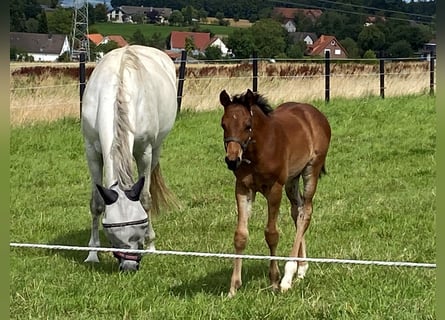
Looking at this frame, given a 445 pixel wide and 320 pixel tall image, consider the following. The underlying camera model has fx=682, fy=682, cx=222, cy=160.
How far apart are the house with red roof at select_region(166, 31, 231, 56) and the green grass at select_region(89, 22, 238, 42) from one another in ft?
7.93

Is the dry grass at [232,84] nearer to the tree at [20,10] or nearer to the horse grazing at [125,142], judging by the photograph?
the tree at [20,10]

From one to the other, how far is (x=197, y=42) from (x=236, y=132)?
28.3 m

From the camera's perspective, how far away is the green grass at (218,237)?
4121 millimetres

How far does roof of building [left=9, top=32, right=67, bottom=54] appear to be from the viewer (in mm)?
28172

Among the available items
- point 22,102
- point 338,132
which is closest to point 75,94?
point 22,102

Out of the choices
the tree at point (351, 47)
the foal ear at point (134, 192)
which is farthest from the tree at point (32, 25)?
the foal ear at point (134, 192)

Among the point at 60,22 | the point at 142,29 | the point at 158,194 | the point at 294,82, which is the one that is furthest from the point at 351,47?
the point at 158,194

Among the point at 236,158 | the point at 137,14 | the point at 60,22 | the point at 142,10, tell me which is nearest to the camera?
the point at 236,158

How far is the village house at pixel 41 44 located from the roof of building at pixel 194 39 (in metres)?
5.50

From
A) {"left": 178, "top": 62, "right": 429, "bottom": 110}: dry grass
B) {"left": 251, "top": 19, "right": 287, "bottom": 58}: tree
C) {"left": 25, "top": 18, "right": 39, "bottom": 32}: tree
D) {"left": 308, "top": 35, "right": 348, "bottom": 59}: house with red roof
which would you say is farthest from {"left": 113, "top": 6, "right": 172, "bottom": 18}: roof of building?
{"left": 178, "top": 62, "right": 429, "bottom": 110}: dry grass

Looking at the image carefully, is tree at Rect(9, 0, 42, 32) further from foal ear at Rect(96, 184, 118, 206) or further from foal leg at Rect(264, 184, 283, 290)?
foal leg at Rect(264, 184, 283, 290)

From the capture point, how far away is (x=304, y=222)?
4.76 metres

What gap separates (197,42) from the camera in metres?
31.8

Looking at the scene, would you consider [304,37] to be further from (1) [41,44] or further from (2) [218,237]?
(2) [218,237]
